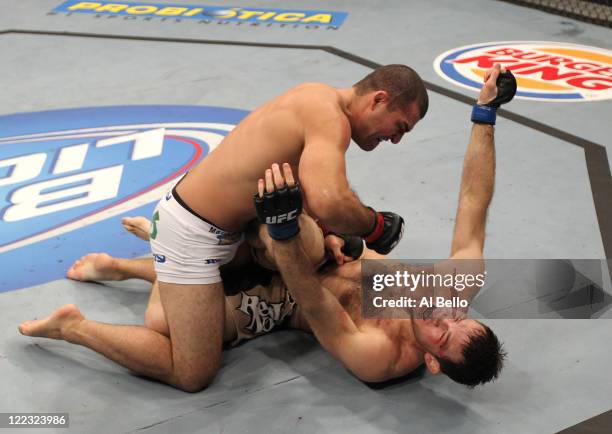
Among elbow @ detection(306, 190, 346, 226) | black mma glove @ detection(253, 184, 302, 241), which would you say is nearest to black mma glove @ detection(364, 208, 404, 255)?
elbow @ detection(306, 190, 346, 226)

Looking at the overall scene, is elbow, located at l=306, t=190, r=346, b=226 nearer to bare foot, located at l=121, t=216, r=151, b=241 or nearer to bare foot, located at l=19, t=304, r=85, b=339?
bare foot, located at l=19, t=304, r=85, b=339

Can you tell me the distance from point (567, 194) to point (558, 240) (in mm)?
567

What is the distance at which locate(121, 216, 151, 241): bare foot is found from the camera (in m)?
3.98

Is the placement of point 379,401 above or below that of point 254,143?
below

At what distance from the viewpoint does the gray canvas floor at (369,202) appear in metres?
2.94

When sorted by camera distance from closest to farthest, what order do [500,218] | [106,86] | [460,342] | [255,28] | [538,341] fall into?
[460,342], [538,341], [500,218], [106,86], [255,28]

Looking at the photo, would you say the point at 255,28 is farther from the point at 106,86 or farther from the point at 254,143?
the point at 254,143

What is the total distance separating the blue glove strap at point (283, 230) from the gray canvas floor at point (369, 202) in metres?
0.67

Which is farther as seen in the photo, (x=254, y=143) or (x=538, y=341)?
(x=538, y=341)

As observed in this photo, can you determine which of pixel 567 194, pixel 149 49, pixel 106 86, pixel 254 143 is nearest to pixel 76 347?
pixel 254 143

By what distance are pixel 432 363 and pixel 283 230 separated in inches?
29.4

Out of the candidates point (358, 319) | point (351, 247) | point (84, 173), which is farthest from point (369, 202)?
point (84, 173)

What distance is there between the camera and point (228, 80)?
631cm

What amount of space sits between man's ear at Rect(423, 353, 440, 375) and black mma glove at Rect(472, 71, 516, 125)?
1.11 metres
